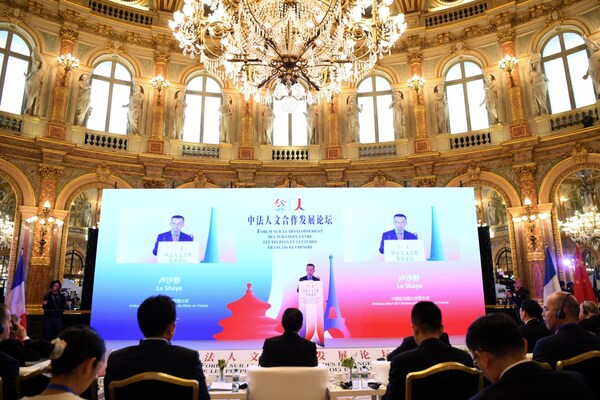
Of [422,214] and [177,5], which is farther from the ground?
[177,5]

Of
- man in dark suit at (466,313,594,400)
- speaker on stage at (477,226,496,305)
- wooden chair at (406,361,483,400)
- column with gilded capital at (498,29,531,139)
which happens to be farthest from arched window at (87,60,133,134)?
man in dark suit at (466,313,594,400)

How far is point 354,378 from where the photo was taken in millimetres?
4449

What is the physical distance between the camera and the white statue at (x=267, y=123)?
1542cm

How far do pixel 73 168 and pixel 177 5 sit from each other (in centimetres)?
687

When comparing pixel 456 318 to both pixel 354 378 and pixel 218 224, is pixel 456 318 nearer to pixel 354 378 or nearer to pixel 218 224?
pixel 354 378

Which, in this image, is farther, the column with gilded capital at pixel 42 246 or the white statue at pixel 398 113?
the white statue at pixel 398 113

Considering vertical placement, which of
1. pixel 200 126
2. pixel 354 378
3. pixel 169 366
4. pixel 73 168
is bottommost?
pixel 354 378

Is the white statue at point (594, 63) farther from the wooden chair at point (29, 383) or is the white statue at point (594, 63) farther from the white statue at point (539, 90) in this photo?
the wooden chair at point (29, 383)

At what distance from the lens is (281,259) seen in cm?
711

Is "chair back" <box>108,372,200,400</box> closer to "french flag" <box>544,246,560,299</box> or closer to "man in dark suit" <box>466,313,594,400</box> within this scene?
"man in dark suit" <box>466,313,594,400</box>

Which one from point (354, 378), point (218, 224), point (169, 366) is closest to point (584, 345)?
point (354, 378)

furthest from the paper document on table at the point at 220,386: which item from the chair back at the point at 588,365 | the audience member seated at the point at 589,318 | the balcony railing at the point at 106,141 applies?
the balcony railing at the point at 106,141

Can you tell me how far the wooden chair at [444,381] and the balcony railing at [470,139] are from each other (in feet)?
41.7

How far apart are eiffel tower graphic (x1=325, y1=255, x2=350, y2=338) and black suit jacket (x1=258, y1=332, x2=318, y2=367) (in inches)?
115
